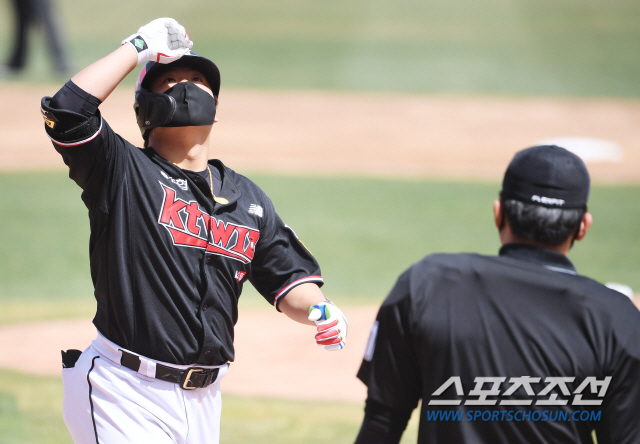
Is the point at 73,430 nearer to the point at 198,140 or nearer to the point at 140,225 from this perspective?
the point at 140,225

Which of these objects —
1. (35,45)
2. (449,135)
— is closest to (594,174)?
(449,135)

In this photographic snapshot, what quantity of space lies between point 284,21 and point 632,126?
17776 mm

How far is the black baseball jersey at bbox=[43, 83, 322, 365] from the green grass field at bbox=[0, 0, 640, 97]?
18913mm

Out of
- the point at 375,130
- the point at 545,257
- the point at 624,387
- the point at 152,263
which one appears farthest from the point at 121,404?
the point at 375,130

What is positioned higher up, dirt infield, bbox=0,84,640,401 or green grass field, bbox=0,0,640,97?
green grass field, bbox=0,0,640,97

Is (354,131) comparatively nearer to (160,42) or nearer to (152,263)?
(160,42)

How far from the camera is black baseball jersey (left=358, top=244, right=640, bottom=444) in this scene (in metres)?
1.80

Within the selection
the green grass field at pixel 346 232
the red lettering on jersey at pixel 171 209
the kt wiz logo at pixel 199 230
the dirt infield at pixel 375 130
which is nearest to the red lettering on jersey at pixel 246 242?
the kt wiz logo at pixel 199 230

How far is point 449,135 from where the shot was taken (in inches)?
650

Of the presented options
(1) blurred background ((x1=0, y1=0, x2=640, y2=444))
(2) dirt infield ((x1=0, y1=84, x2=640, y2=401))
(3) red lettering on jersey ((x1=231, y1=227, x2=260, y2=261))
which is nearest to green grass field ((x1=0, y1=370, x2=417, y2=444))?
(1) blurred background ((x1=0, y1=0, x2=640, y2=444))

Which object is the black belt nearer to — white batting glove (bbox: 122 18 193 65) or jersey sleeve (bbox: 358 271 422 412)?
jersey sleeve (bbox: 358 271 422 412)

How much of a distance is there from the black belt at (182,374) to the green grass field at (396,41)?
19100 millimetres

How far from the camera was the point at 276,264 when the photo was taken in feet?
10.1

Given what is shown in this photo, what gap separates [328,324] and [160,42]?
121 cm
